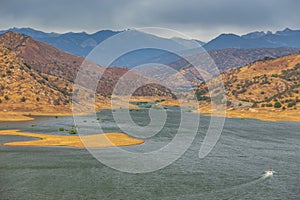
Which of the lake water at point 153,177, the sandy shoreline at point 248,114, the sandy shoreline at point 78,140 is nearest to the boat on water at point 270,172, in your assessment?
the lake water at point 153,177

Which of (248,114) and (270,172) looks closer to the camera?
(270,172)

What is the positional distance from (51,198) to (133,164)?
815 inches

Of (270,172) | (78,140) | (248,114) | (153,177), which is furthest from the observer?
(248,114)

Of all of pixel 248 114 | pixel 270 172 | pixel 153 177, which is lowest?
pixel 153 177

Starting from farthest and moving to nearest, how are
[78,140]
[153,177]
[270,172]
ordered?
[78,140] < [270,172] < [153,177]

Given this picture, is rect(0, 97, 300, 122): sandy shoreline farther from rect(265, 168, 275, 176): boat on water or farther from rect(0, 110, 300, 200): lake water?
rect(265, 168, 275, 176): boat on water

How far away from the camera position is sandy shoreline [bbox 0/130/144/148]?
76.9 metres

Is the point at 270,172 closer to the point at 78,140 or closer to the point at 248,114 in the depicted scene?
the point at 78,140

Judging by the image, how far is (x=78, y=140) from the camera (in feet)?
272

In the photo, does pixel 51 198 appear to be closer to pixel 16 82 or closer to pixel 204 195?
pixel 204 195

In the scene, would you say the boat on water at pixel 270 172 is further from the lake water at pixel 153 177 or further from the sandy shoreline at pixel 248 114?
the sandy shoreline at pixel 248 114

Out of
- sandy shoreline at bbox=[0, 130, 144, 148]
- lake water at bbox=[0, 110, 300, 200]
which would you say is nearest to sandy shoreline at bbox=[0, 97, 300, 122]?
sandy shoreline at bbox=[0, 130, 144, 148]

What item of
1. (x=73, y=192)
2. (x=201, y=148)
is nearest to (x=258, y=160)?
(x=201, y=148)

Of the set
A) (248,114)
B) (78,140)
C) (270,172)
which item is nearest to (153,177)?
(270,172)
